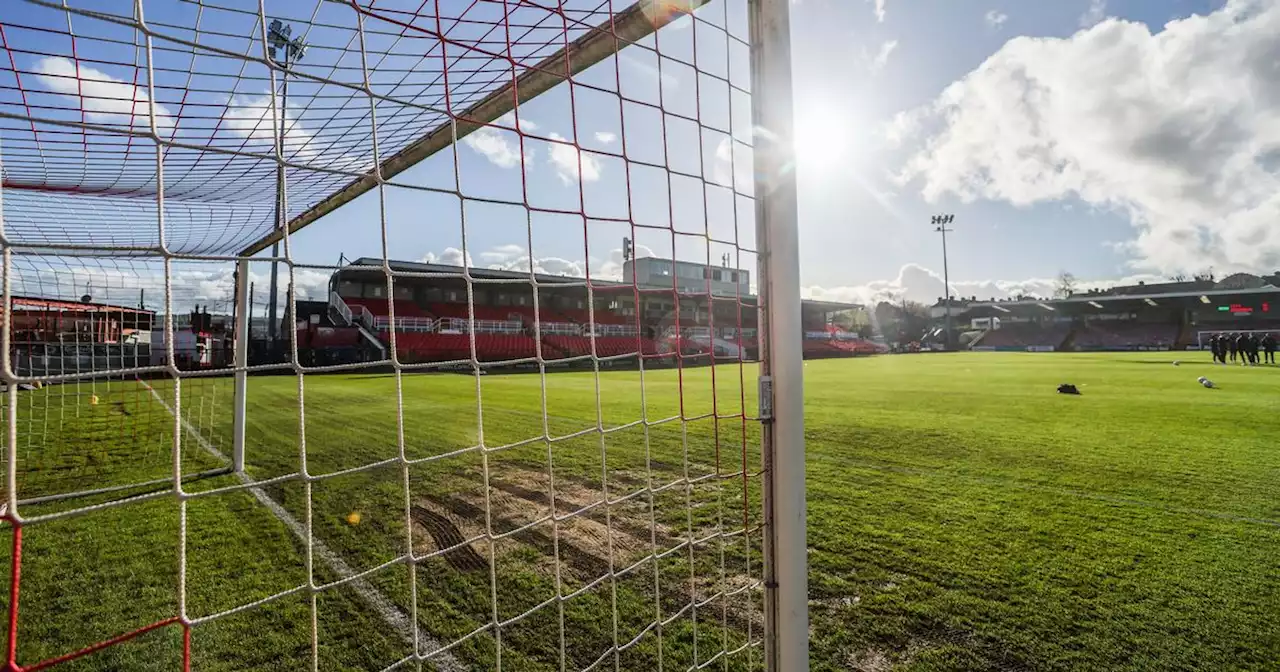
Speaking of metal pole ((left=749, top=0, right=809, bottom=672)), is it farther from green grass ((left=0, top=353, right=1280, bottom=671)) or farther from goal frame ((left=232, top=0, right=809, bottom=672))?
green grass ((left=0, top=353, right=1280, bottom=671))

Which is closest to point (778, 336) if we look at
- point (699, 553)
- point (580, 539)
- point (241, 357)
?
point (699, 553)

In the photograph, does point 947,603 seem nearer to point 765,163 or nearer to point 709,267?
point 709,267

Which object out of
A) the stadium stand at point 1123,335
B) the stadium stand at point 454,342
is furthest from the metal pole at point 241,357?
the stadium stand at point 1123,335

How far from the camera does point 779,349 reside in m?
1.88

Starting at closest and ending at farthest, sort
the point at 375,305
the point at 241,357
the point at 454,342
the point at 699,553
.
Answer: the point at 699,553, the point at 241,357, the point at 454,342, the point at 375,305

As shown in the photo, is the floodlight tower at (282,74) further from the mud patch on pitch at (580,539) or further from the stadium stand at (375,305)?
the stadium stand at (375,305)

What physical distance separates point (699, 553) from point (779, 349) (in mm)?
1498

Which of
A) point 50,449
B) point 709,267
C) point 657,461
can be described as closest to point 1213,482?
Result: point 657,461

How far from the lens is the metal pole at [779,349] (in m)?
1.83

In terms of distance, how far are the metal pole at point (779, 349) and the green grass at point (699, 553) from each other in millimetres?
266

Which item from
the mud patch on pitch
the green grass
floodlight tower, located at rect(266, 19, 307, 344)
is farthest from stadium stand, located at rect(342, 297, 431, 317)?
the mud patch on pitch

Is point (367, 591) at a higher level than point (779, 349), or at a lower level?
lower

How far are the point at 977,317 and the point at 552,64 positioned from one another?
5698 centimetres

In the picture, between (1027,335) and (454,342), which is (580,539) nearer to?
(454,342)
